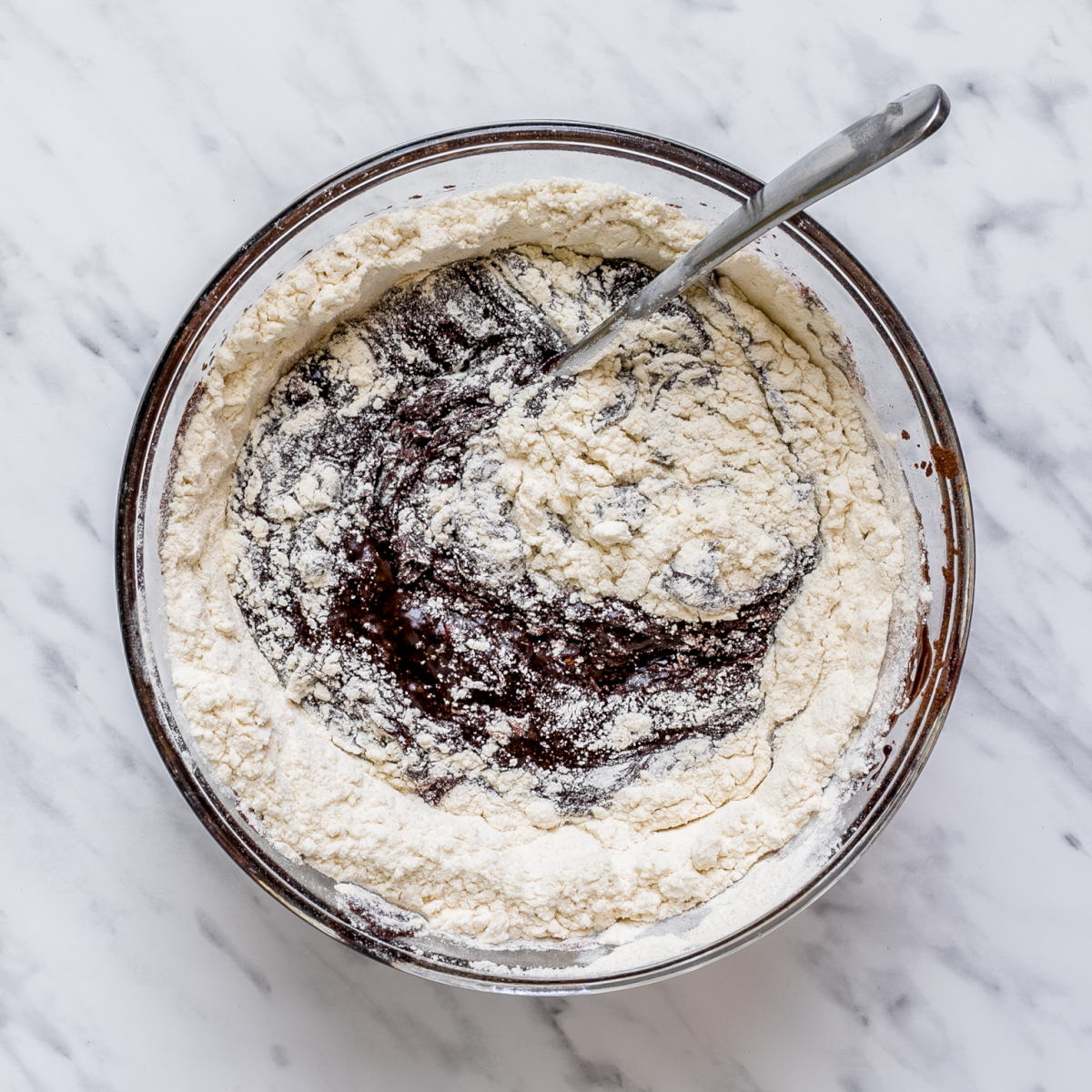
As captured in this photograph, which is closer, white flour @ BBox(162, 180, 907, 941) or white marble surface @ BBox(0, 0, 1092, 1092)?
white flour @ BBox(162, 180, 907, 941)

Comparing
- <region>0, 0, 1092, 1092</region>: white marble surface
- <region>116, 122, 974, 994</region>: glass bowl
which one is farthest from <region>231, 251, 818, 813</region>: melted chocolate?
<region>0, 0, 1092, 1092</region>: white marble surface

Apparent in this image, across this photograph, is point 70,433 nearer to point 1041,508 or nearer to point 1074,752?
point 1041,508

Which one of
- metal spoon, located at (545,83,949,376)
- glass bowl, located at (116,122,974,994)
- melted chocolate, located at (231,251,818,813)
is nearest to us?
metal spoon, located at (545,83,949,376)

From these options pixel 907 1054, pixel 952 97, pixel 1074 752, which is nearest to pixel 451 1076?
pixel 907 1054

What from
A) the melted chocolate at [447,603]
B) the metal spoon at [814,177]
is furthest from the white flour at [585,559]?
the metal spoon at [814,177]

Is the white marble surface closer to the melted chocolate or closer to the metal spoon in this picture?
the melted chocolate

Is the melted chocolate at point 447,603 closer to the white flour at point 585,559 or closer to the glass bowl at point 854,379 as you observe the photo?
the white flour at point 585,559

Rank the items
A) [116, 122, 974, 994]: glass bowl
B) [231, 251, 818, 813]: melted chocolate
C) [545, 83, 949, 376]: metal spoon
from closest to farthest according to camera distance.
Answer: [545, 83, 949, 376]: metal spoon
[116, 122, 974, 994]: glass bowl
[231, 251, 818, 813]: melted chocolate
